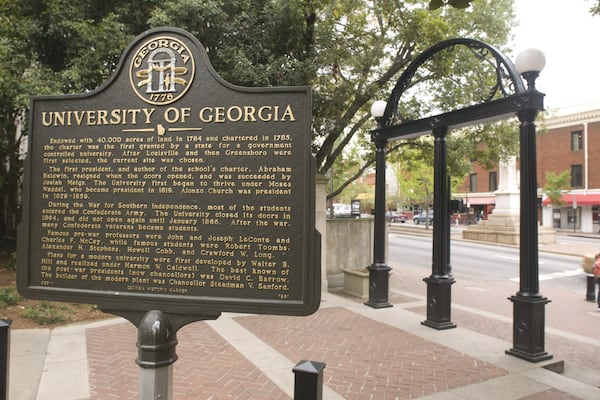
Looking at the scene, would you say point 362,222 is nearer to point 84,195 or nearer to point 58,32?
point 58,32

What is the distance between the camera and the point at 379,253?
9.50 metres

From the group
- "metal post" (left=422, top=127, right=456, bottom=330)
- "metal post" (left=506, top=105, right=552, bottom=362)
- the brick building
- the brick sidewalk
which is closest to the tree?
"metal post" (left=422, top=127, right=456, bottom=330)

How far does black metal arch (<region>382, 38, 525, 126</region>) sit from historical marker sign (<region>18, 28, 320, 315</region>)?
4.99 meters

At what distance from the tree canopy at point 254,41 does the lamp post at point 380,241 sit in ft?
7.22

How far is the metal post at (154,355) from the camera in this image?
9.16 ft

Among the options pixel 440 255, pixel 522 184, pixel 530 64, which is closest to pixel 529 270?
pixel 522 184

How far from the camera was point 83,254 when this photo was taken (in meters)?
3.00

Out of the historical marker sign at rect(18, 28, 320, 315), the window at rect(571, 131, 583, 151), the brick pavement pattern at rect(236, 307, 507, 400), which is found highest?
the window at rect(571, 131, 583, 151)

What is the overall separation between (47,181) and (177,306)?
1343mm

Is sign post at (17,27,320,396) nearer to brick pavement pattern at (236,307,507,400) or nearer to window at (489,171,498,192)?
brick pavement pattern at (236,307,507,400)

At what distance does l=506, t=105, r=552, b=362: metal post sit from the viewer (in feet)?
20.1

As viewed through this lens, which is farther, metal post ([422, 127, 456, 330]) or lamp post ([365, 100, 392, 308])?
lamp post ([365, 100, 392, 308])

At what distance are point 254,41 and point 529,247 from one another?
25.2ft

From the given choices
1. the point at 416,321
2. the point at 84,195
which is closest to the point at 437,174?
the point at 416,321
